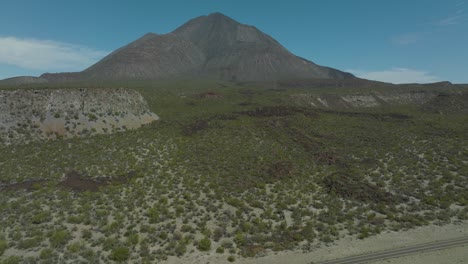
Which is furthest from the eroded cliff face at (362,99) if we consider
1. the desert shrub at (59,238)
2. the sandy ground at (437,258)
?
the desert shrub at (59,238)

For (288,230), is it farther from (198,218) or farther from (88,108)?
(88,108)

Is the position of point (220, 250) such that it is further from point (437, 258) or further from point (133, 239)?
point (437, 258)

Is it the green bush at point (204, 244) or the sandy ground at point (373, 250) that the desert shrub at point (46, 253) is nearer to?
the sandy ground at point (373, 250)

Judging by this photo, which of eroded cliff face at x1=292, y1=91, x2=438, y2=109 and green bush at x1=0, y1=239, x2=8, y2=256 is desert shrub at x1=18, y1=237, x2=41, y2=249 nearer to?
green bush at x1=0, y1=239, x2=8, y2=256

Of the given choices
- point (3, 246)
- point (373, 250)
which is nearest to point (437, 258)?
point (373, 250)

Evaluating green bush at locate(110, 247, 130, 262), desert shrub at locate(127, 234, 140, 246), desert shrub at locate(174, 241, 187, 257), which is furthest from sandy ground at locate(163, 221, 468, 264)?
desert shrub at locate(127, 234, 140, 246)

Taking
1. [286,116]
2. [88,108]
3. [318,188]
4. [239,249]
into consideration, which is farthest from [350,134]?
[88,108]

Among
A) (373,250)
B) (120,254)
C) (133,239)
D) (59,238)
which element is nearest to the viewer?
(120,254)
